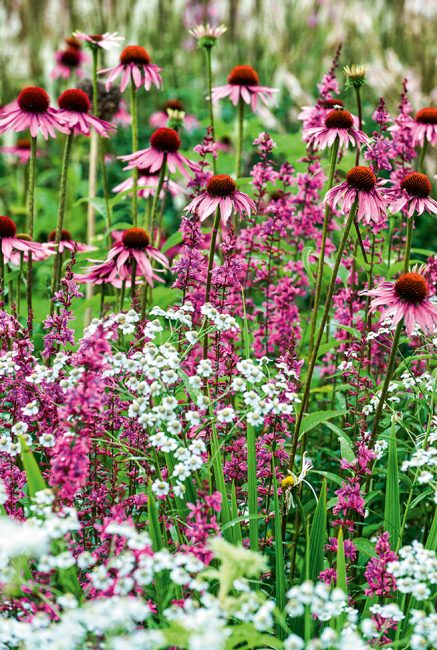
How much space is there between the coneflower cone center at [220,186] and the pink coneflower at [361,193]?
0.34 m

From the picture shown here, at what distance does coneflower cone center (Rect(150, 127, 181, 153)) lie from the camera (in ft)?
10.3

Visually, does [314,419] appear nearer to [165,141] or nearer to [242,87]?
[165,141]

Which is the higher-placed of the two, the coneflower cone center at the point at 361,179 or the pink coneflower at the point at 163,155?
the coneflower cone center at the point at 361,179

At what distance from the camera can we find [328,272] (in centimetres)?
335

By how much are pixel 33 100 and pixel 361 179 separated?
141cm

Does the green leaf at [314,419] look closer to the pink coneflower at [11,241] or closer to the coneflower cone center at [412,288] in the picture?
the coneflower cone center at [412,288]

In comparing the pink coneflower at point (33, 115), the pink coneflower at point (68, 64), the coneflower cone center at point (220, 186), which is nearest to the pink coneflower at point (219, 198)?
the coneflower cone center at point (220, 186)

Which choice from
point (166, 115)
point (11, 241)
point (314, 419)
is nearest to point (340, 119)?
point (314, 419)

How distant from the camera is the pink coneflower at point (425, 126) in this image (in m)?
3.40

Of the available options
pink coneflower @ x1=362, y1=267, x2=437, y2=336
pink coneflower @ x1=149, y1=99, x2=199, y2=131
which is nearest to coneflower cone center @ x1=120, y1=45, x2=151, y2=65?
pink coneflower @ x1=149, y1=99, x2=199, y2=131

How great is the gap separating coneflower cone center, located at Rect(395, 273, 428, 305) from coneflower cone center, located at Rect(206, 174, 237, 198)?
685 millimetres

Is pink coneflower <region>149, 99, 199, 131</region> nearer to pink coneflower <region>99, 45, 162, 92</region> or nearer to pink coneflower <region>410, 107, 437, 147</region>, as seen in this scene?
pink coneflower <region>99, 45, 162, 92</region>

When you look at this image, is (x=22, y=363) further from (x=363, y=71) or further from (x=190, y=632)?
(x=363, y=71)

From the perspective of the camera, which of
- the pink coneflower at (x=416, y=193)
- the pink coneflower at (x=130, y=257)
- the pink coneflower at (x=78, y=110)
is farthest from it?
the pink coneflower at (x=78, y=110)
